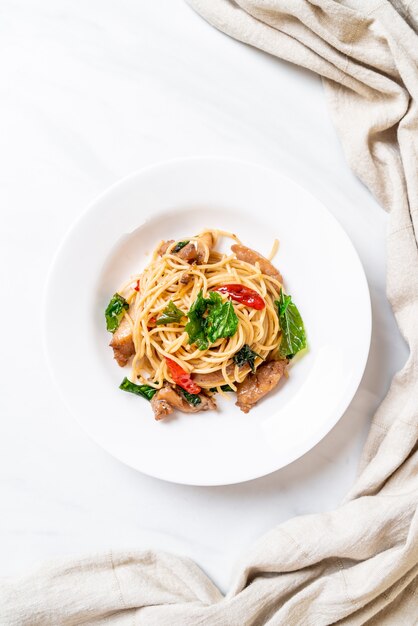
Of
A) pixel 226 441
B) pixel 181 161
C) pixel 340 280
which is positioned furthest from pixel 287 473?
pixel 181 161

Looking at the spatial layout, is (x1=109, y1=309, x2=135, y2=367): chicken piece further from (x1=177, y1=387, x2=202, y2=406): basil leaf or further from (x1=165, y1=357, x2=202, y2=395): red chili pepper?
(x1=177, y1=387, x2=202, y2=406): basil leaf

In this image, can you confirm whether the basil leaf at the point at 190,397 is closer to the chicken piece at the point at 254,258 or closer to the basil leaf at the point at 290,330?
the basil leaf at the point at 290,330

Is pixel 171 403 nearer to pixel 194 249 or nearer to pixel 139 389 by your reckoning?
pixel 139 389

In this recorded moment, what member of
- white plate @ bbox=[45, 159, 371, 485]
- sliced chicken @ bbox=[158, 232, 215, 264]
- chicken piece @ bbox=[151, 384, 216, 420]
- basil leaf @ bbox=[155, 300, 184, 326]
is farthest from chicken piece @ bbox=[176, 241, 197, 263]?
chicken piece @ bbox=[151, 384, 216, 420]

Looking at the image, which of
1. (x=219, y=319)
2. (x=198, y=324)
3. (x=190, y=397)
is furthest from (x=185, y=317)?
(x=190, y=397)

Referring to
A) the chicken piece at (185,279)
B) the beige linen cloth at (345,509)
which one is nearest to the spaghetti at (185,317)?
the chicken piece at (185,279)

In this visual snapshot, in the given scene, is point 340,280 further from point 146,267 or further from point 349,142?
point 146,267
